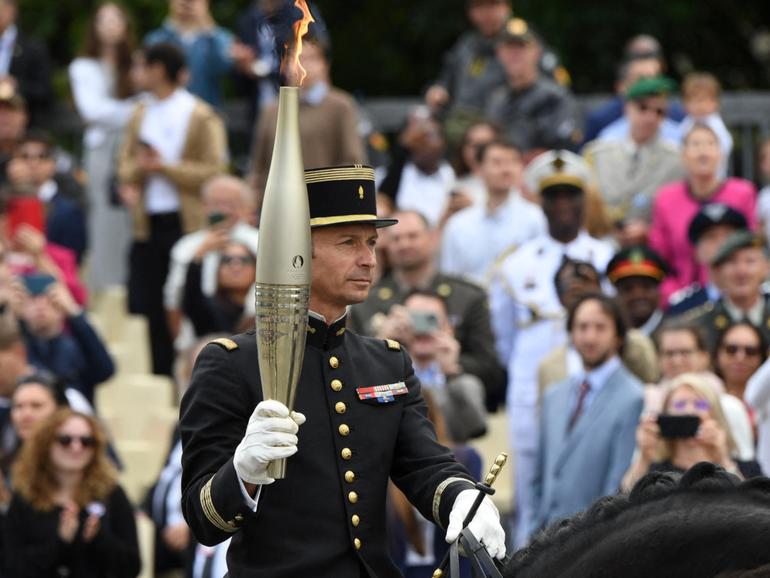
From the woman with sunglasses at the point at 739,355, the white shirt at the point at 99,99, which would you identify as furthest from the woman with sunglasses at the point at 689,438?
the white shirt at the point at 99,99

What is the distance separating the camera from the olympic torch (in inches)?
178

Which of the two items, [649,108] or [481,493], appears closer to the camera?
[481,493]

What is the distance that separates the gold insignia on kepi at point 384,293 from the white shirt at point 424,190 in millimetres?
2807

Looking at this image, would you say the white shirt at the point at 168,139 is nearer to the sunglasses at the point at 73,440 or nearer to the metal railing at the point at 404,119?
the metal railing at the point at 404,119

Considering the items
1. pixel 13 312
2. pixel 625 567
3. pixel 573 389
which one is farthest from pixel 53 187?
pixel 625 567

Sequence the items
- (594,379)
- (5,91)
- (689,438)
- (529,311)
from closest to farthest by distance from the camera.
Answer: (689,438)
(594,379)
(529,311)
(5,91)

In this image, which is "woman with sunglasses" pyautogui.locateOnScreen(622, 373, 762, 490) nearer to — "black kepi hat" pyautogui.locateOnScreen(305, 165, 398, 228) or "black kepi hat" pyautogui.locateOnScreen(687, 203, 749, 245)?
"black kepi hat" pyautogui.locateOnScreen(687, 203, 749, 245)

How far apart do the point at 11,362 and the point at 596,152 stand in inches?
196

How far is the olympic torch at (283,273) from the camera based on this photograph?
4520 millimetres

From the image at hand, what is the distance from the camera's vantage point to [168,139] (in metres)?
14.1

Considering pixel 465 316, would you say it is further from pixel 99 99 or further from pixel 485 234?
pixel 99 99

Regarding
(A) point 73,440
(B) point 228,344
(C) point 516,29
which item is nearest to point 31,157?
(C) point 516,29

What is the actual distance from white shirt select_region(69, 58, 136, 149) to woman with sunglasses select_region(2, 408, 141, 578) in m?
6.33

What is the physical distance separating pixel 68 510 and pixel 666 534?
17.8 feet
